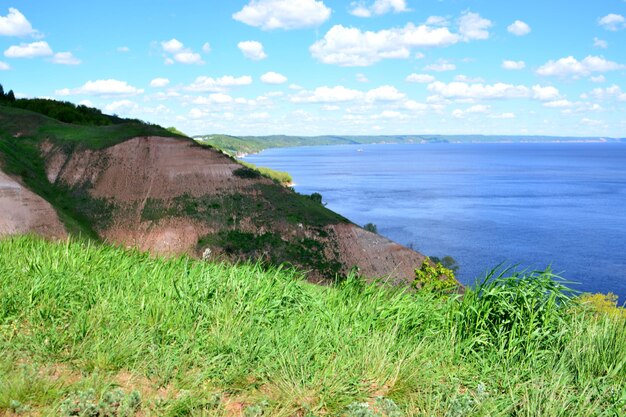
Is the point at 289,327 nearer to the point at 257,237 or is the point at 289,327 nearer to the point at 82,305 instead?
the point at 82,305

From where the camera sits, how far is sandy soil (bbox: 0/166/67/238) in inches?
1805

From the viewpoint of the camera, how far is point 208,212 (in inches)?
2466

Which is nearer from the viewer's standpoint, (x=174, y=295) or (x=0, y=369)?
(x=0, y=369)

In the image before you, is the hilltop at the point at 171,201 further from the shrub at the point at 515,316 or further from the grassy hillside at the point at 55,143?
the shrub at the point at 515,316

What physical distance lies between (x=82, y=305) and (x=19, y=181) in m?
52.3

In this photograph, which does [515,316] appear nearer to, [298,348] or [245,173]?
[298,348]

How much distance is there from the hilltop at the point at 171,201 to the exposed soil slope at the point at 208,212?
0.38 ft

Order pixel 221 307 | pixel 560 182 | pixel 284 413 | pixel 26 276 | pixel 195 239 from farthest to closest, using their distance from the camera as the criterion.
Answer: pixel 560 182 → pixel 195 239 → pixel 26 276 → pixel 221 307 → pixel 284 413

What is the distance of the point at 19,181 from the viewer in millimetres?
54656

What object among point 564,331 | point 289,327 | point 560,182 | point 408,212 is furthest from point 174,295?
point 560,182

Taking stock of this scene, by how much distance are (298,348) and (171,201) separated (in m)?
58.3

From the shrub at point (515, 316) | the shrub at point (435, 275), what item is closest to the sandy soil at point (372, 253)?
the shrub at point (435, 275)

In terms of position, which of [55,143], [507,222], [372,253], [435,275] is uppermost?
[55,143]

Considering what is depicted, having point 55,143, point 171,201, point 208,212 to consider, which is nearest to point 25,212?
point 171,201
